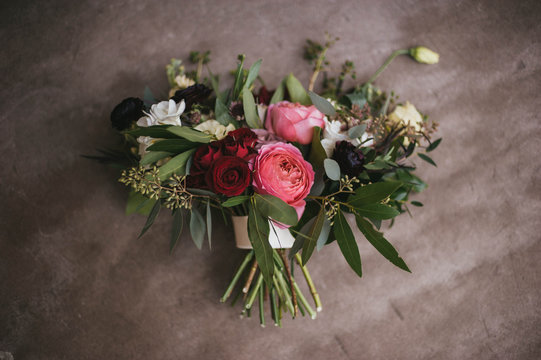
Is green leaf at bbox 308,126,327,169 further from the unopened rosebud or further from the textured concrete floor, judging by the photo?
the unopened rosebud

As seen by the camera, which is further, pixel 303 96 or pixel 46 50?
pixel 46 50

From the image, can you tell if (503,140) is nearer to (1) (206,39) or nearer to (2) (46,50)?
(1) (206,39)

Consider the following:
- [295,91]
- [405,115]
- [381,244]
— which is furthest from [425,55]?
[381,244]

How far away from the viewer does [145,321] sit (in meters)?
1.23

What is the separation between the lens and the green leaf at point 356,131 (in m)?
0.89

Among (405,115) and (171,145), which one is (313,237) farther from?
(405,115)

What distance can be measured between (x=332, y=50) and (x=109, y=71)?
89 centimetres

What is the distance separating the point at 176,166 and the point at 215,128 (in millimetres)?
158

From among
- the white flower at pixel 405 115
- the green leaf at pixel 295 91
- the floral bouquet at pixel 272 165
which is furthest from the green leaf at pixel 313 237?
the white flower at pixel 405 115

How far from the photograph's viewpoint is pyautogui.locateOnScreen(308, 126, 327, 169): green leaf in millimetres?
901

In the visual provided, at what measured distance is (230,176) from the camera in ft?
2.62

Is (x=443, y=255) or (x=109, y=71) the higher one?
(x=109, y=71)

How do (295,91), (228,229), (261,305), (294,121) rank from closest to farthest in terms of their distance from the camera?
(294,121), (295,91), (261,305), (228,229)

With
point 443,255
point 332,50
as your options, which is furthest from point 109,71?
point 443,255
